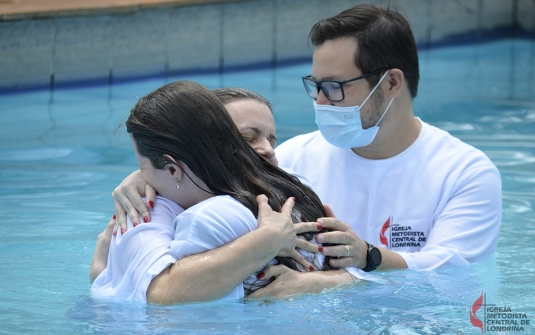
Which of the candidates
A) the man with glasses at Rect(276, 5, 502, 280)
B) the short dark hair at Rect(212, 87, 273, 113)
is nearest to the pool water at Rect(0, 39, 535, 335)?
the man with glasses at Rect(276, 5, 502, 280)

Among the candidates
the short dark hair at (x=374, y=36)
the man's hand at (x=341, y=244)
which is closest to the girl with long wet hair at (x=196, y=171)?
the man's hand at (x=341, y=244)

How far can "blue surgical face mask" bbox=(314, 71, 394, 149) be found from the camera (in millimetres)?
4262

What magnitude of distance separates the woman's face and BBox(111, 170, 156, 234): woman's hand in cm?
50

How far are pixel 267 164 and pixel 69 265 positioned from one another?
63.6 inches

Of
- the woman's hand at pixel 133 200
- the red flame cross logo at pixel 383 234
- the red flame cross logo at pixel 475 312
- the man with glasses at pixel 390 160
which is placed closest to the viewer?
the woman's hand at pixel 133 200

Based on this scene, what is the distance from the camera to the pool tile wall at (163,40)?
29.5 ft

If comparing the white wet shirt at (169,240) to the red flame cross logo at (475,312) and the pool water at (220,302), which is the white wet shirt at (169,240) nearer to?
the pool water at (220,302)

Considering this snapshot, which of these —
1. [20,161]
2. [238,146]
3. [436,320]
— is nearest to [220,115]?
[238,146]

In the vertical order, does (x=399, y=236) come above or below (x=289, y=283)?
below

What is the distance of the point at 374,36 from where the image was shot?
4.25 m

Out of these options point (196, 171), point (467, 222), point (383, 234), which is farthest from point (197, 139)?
point (467, 222)

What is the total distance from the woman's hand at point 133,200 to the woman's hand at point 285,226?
0.42 m

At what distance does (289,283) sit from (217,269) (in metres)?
0.38

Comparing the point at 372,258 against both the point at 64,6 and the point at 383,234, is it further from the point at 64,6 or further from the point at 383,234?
the point at 64,6
